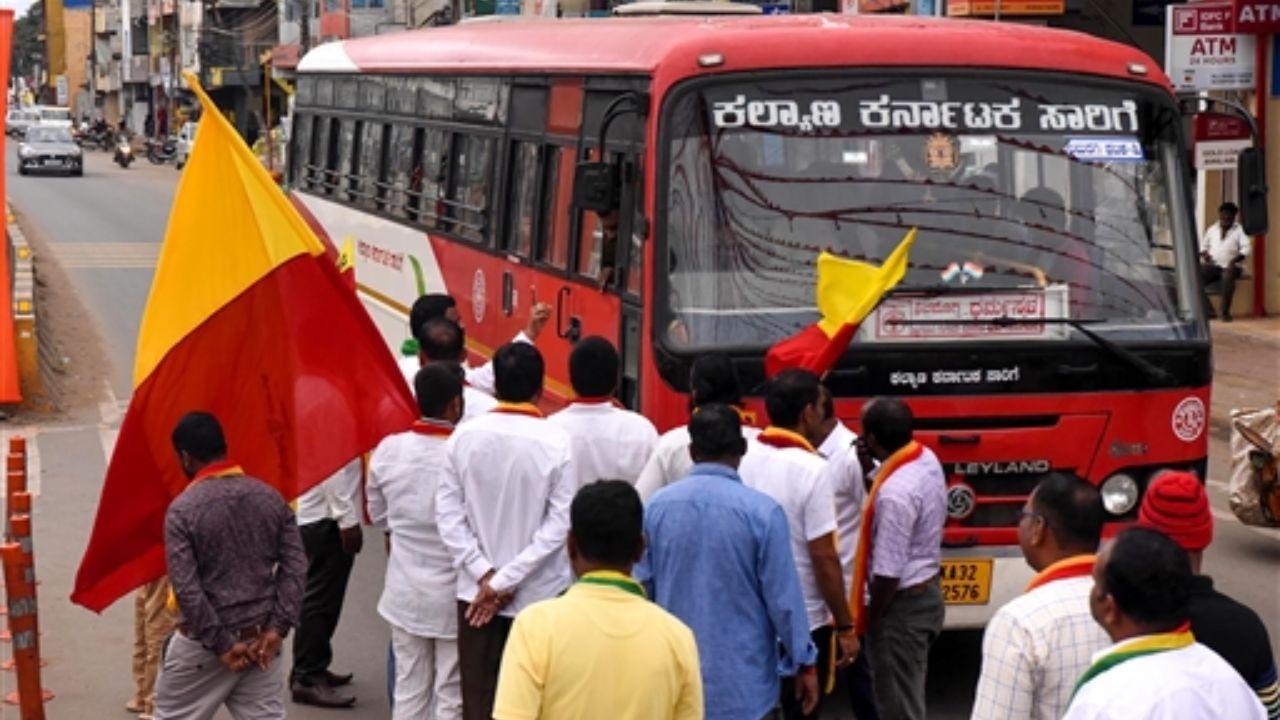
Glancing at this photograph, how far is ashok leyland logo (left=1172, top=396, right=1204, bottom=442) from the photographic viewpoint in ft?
30.8

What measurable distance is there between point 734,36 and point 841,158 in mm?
734

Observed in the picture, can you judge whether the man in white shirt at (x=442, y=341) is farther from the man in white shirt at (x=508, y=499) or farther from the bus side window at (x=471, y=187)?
the bus side window at (x=471, y=187)

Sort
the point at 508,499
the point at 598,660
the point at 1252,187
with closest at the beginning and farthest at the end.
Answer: the point at 598,660 → the point at 508,499 → the point at 1252,187

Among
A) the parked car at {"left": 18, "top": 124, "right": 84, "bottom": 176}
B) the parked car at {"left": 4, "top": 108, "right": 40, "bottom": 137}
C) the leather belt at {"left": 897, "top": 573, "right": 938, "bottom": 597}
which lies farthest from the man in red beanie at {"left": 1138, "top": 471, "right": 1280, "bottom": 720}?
the parked car at {"left": 4, "top": 108, "right": 40, "bottom": 137}

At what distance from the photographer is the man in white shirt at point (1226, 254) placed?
79.2ft

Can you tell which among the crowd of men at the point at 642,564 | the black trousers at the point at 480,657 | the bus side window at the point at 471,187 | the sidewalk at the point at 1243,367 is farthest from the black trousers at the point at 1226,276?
the black trousers at the point at 480,657

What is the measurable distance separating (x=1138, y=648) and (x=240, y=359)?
4534 mm

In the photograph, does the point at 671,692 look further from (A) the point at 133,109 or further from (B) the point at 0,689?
(A) the point at 133,109

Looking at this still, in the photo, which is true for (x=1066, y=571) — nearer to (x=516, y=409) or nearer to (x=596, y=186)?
(x=516, y=409)

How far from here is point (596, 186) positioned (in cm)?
967

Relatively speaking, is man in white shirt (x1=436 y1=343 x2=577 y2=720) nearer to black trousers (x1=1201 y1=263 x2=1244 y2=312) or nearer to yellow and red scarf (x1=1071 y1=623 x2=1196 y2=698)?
yellow and red scarf (x1=1071 y1=623 x2=1196 y2=698)

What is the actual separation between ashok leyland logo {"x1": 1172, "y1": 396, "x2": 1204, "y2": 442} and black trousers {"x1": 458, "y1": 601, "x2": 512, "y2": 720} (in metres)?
3.45

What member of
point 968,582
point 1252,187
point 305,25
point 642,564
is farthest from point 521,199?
point 305,25

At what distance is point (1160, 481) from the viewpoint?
5148 millimetres
